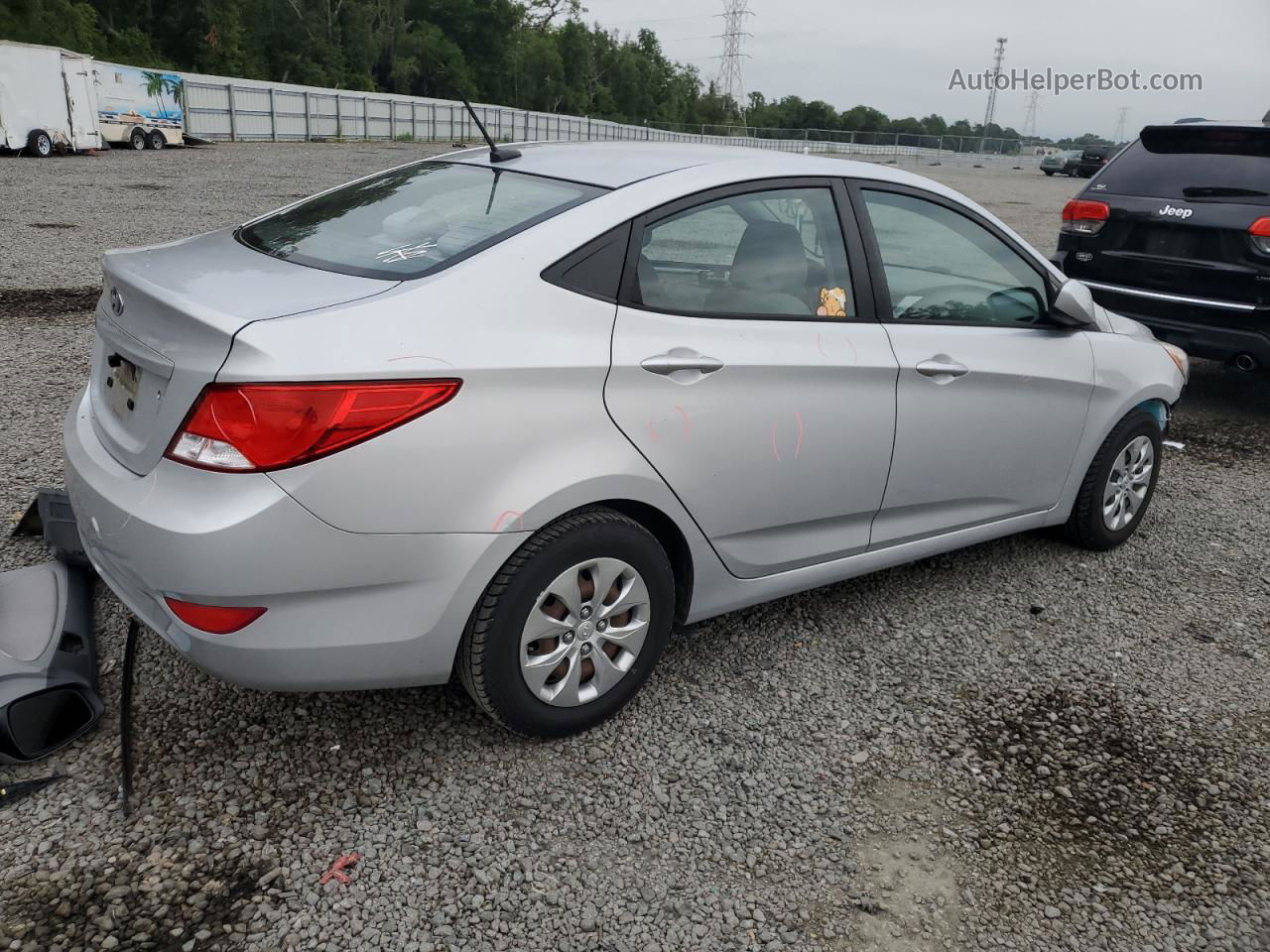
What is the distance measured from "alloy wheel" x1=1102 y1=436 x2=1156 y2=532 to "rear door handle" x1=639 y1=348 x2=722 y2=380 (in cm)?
238

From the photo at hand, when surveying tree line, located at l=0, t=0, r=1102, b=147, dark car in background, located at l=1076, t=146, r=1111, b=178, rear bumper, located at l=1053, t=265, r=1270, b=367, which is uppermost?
tree line, located at l=0, t=0, r=1102, b=147

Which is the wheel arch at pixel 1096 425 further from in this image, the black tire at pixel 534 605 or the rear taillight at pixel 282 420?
the rear taillight at pixel 282 420

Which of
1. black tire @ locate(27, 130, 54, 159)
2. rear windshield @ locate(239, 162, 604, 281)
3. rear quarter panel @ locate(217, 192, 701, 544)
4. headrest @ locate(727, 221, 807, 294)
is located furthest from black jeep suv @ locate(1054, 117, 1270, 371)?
black tire @ locate(27, 130, 54, 159)

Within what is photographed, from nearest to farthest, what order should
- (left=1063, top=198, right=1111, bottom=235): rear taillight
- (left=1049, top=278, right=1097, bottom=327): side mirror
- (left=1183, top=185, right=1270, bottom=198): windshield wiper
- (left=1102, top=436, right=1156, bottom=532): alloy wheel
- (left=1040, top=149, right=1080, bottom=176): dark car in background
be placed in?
(left=1049, top=278, right=1097, bottom=327): side mirror, (left=1102, top=436, right=1156, bottom=532): alloy wheel, (left=1183, top=185, right=1270, bottom=198): windshield wiper, (left=1063, top=198, right=1111, bottom=235): rear taillight, (left=1040, top=149, right=1080, bottom=176): dark car in background

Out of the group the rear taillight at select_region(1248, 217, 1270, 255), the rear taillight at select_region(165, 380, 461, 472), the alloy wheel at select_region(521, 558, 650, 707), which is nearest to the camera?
the rear taillight at select_region(165, 380, 461, 472)

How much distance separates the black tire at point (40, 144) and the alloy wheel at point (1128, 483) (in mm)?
25537

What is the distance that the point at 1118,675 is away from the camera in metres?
3.70

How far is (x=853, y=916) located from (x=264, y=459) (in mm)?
1726

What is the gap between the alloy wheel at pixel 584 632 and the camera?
2.83 m

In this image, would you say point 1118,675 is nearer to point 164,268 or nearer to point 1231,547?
point 1231,547

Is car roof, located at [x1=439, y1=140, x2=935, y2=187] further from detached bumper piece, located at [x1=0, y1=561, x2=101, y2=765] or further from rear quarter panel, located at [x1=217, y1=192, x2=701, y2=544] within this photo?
detached bumper piece, located at [x1=0, y1=561, x2=101, y2=765]

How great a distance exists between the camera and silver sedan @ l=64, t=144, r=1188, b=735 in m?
2.46

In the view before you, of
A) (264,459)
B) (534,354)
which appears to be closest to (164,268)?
(264,459)

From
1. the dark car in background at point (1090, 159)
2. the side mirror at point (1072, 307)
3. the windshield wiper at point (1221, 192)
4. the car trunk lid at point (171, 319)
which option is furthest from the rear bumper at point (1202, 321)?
the dark car in background at point (1090, 159)
